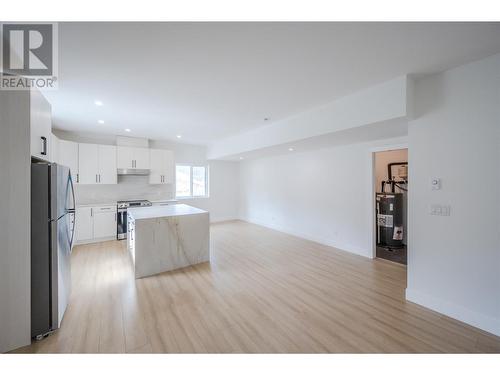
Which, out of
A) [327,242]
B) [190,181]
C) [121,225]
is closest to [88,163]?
[121,225]

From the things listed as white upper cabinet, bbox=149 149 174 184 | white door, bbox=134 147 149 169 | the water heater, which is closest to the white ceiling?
white door, bbox=134 147 149 169

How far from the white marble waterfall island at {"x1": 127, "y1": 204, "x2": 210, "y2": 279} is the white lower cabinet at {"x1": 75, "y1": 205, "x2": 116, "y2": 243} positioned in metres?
2.04

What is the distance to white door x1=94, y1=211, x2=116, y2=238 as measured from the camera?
4754mm

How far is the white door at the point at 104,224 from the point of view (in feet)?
15.6

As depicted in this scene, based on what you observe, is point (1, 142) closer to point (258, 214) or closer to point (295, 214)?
point (295, 214)

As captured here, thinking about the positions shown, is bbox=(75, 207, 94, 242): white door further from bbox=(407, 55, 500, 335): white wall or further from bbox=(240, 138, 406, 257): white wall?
bbox=(407, 55, 500, 335): white wall

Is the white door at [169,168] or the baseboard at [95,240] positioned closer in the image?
the baseboard at [95,240]

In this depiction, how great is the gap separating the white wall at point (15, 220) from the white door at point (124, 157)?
3.72m

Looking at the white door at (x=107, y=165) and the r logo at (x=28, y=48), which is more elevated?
the r logo at (x=28, y=48)

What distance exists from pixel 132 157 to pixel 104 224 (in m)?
1.76

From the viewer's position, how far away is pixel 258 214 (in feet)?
22.6

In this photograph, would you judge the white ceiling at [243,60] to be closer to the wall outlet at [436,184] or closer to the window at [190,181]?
the wall outlet at [436,184]

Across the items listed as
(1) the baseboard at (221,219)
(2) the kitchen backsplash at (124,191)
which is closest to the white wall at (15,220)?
(2) the kitchen backsplash at (124,191)
